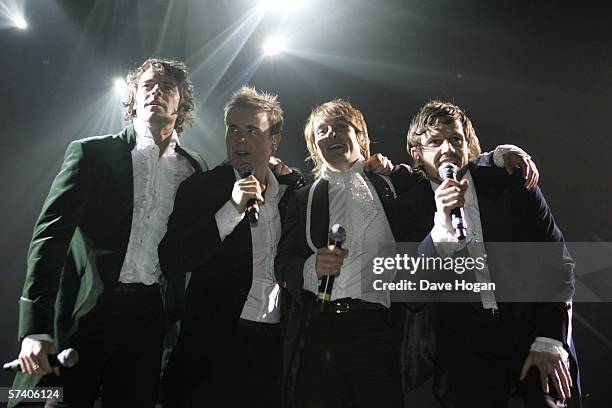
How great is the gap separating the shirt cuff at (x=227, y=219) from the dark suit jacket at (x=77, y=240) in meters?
0.40

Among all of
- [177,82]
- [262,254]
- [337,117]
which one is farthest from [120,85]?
[262,254]

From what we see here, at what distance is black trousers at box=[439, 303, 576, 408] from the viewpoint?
194 centimetres

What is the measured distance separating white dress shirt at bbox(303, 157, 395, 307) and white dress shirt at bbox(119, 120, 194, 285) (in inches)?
27.1

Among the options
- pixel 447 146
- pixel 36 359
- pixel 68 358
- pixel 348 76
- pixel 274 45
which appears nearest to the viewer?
pixel 68 358

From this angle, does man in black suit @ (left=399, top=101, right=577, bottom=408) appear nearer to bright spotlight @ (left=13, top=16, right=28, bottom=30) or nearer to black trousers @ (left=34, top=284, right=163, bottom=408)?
black trousers @ (left=34, top=284, right=163, bottom=408)

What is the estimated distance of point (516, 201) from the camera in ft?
7.18

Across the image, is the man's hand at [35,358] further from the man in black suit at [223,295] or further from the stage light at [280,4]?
the stage light at [280,4]

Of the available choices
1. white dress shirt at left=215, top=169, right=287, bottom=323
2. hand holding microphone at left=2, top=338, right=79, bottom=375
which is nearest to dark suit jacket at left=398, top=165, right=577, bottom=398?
white dress shirt at left=215, top=169, right=287, bottom=323

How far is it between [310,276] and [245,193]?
17.2 inches

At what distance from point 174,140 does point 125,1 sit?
200cm

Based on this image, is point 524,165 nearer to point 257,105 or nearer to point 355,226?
point 355,226

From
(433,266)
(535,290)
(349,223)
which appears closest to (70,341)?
(349,223)

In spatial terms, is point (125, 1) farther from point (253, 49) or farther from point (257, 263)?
point (257, 263)

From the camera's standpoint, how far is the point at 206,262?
7.12 ft
